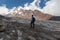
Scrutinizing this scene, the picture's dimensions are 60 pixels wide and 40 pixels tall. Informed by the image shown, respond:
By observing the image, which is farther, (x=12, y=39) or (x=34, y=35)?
(x=34, y=35)

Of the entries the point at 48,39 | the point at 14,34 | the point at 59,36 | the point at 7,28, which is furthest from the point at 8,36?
the point at 59,36

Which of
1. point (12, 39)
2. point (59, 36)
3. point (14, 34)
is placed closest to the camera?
point (12, 39)

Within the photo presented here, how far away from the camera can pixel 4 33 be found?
29859mm

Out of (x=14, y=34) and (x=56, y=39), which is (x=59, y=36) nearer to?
(x=56, y=39)

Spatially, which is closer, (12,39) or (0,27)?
(12,39)

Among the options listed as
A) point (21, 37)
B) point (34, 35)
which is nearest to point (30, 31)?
point (34, 35)

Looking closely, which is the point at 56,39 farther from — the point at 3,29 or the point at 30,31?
the point at 3,29

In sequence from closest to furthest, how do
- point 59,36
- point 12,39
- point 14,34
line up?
point 12,39
point 14,34
point 59,36

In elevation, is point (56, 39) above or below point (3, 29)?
below

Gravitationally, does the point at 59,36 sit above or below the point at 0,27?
below

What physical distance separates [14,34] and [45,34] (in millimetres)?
6318

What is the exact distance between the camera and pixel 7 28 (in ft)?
106

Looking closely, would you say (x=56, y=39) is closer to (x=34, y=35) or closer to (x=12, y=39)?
(x=34, y=35)

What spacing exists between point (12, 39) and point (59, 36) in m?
9.29
